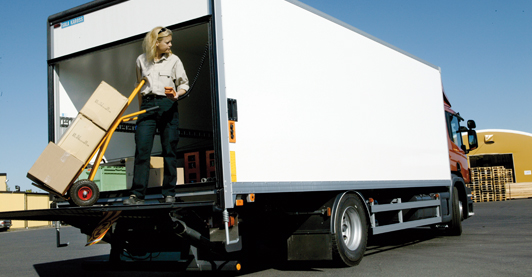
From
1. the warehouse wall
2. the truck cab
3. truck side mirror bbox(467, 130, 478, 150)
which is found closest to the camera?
the truck cab

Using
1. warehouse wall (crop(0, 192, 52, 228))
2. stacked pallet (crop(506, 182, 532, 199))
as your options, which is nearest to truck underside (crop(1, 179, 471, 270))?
warehouse wall (crop(0, 192, 52, 228))

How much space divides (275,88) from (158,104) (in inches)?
50.6

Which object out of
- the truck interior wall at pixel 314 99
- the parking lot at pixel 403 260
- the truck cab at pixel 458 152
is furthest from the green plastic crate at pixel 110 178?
the truck cab at pixel 458 152

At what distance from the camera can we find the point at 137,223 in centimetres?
551

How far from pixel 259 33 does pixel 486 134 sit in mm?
35294

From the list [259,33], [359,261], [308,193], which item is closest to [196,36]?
[259,33]

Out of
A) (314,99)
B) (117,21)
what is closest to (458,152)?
(314,99)

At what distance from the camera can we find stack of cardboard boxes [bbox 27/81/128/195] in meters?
4.91

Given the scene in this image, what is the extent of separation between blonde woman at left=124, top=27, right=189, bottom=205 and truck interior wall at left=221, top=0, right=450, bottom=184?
821mm

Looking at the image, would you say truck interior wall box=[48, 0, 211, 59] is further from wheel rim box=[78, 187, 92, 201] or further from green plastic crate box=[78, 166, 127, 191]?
wheel rim box=[78, 187, 92, 201]

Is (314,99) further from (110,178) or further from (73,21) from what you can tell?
(73,21)

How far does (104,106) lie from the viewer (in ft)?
17.1

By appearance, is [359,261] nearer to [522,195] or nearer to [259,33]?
[259,33]

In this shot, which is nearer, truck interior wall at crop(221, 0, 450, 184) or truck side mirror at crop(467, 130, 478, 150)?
truck interior wall at crop(221, 0, 450, 184)
